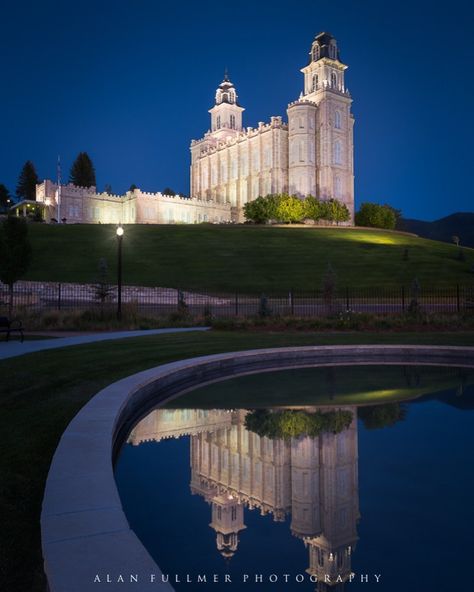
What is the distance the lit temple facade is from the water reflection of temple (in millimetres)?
90421

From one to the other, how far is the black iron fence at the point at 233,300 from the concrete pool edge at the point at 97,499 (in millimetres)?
13649

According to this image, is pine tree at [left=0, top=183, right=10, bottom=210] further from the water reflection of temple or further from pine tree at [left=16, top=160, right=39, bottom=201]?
the water reflection of temple

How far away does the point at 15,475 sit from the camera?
4438 millimetres

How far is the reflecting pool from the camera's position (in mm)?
3732

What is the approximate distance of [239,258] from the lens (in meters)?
51.0

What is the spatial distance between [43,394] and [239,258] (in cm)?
4395

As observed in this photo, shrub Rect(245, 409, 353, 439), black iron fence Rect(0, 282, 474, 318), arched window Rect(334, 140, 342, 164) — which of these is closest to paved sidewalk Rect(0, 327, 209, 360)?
shrub Rect(245, 409, 353, 439)

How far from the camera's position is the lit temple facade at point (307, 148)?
94.8 m

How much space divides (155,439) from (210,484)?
1.57 meters

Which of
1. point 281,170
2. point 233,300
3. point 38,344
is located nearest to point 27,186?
point 281,170

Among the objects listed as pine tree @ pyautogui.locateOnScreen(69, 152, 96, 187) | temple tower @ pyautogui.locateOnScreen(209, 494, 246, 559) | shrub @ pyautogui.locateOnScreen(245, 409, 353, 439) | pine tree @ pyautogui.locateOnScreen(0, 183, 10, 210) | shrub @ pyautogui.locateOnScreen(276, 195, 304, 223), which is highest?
pine tree @ pyautogui.locateOnScreen(69, 152, 96, 187)

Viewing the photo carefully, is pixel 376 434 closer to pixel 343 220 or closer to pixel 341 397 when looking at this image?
pixel 341 397

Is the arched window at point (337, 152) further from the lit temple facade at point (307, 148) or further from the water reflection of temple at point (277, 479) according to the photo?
the water reflection of temple at point (277, 479)

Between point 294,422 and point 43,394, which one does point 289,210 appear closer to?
point 294,422
